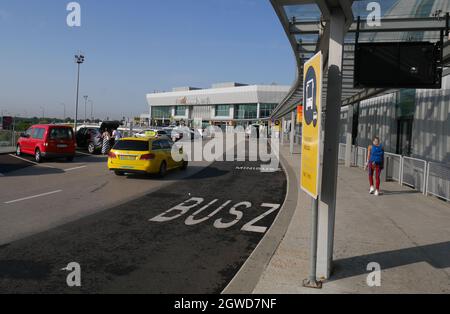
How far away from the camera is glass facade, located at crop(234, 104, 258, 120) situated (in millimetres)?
102000

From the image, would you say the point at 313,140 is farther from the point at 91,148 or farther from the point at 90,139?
the point at 90,139

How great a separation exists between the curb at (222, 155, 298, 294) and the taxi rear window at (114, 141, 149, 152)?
6.57 metres

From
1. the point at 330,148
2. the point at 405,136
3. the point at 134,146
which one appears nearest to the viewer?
the point at 330,148

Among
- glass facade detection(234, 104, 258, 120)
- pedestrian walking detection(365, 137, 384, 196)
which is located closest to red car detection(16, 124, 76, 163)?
pedestrian walking detection(365, 137, 384, 196)

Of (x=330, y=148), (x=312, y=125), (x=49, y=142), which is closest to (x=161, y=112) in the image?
(x=49, y=142)

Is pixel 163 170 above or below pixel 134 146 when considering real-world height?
below

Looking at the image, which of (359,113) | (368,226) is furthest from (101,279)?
(359,113)

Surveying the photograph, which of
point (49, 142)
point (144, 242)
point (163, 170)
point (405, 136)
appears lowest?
point (144, 242)

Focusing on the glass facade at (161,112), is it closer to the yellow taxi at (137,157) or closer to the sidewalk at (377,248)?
the yellow taxi at (137,157)

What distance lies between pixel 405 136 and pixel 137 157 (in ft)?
35.4

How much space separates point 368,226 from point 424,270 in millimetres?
2427

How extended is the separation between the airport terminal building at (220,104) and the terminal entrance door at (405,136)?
226ft

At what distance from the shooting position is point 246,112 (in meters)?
104

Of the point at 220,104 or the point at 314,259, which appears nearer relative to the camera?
the point at 314,259
